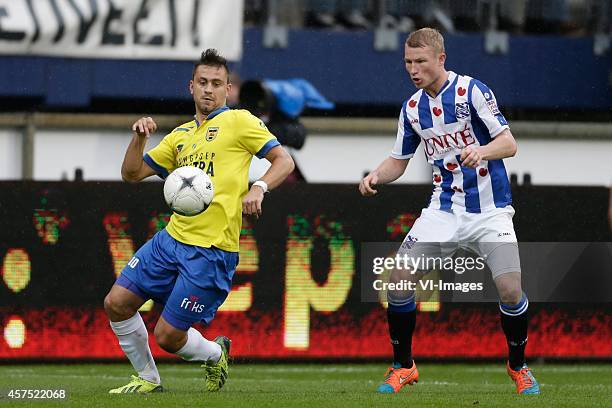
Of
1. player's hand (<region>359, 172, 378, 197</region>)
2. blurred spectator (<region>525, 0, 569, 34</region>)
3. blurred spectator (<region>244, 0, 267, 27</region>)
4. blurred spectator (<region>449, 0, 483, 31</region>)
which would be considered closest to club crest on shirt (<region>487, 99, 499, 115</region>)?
player's hand (<region>359, 172, 378, 197</region>)

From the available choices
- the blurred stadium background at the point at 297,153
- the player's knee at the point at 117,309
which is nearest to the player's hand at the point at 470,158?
the blurred stadium background at the point at 297,153

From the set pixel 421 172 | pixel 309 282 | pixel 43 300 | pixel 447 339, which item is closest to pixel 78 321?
pixel 43 300

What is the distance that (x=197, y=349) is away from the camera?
344 inches

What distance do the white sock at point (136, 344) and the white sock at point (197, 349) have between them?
188 millimetres

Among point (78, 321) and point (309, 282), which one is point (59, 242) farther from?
point (309, 282)

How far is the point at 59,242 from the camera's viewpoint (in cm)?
1180

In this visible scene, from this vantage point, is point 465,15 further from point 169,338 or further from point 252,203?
point 252,203

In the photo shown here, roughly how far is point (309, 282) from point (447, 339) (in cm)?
116

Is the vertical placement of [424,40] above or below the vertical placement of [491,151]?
above

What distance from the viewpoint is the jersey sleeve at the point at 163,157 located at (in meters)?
8.89

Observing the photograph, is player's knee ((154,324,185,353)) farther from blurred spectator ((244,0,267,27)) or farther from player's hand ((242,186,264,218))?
blurred spectator ((244,0,267,27))

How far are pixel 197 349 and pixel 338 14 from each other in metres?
8.85

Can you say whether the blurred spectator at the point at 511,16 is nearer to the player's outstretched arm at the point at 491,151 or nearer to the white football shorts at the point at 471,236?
the white football shorts at the point at 471,236

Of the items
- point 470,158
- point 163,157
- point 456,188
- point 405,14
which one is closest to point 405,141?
point 456,188
